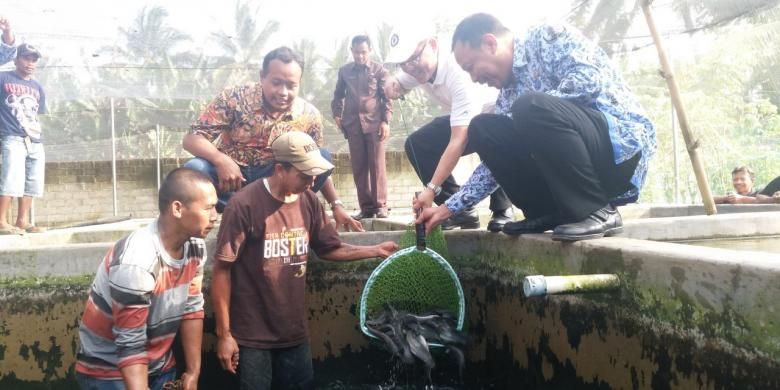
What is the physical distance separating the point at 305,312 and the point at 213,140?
1.21 m

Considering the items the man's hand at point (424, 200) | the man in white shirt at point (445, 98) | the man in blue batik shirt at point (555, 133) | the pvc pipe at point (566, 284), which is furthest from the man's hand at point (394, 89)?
the pvc pipe at point (566, 284)

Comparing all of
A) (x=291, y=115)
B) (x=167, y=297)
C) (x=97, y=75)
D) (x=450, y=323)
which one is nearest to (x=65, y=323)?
(x=167, y=297)

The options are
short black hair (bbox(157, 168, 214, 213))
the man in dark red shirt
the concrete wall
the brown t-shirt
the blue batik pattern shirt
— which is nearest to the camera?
short black hair (bbox(157, 168, 214, 213))

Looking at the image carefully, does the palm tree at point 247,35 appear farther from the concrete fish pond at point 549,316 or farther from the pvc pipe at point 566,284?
the pvc pipe at point 566,284

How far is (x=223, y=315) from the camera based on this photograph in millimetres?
3092

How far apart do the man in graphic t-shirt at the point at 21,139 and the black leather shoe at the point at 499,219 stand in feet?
13.3

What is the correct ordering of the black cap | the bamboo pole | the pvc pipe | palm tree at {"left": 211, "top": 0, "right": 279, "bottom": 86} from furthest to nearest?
palm tree at {"left": 211, "top": 0, "right": 279, "bottom": 86}
the black cap
the bamboo pole
the pvc pipe

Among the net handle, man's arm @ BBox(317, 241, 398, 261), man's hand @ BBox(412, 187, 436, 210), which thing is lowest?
man's arm @ BBox(317, 241, 398, 261)

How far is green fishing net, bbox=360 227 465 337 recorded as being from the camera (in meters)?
3.37

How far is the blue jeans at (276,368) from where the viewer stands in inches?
125

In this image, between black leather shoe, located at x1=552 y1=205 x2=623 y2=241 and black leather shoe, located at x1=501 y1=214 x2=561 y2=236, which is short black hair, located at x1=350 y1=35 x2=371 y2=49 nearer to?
black leather shoe, located at x1=501 y1=214 x2=561 y2=236

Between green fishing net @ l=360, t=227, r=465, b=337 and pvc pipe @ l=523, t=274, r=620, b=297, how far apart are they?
1036 mm

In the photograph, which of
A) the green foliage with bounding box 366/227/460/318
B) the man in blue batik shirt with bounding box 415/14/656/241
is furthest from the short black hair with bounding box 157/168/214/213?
the man in blue batik shirt with bounding box 415/14/656/241

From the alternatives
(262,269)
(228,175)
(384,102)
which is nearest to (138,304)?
(262,269)
